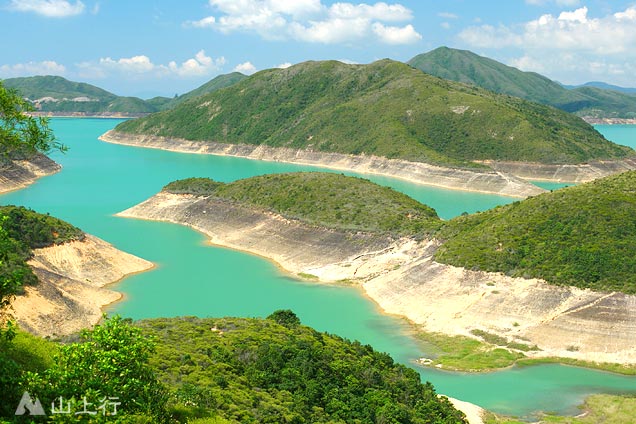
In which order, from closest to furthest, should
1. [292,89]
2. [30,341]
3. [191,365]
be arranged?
1. [30,341]
2. [191,365]
3. [292,89]

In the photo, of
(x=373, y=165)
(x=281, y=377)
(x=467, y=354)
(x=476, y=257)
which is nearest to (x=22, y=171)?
(x=373, y=165)

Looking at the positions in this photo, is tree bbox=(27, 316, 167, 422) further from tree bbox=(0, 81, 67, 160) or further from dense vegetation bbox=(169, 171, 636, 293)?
dense vegetation bbox=(169, 171, 636, 293)

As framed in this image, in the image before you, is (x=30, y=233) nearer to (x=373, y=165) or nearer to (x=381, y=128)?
(x=373, y=165)

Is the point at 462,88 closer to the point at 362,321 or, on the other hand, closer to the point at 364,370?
the point at 362,321

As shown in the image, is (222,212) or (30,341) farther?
(222,212)

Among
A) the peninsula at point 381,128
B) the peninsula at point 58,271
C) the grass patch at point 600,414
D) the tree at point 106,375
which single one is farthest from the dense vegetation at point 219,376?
the peninsula at point 381,128

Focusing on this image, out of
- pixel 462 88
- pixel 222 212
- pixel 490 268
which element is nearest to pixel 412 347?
pixel 490 268

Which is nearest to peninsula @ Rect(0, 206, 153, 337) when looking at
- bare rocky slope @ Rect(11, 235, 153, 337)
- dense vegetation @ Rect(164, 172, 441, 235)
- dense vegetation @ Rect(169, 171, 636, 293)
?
bare rocky slope @ Rect(11, 235, 153, 337)
